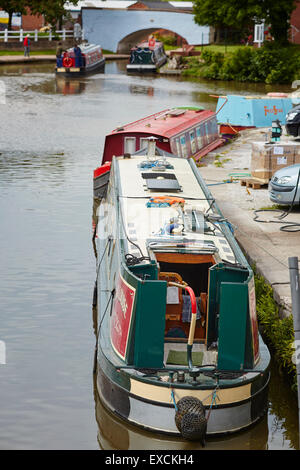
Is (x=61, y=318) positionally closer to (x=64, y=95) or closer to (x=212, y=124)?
(x=212, y=124)

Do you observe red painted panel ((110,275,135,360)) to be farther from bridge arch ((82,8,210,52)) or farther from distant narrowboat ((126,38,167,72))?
bridge arch ((82,8,210,52))

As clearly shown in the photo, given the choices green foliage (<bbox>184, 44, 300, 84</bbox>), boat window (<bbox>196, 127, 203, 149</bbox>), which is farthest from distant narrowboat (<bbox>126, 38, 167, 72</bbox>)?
boat window (<bbox>196, 127, 203, 149</bbox>)

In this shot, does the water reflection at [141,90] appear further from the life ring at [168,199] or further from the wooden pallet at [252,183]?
the life ring at [168,199]

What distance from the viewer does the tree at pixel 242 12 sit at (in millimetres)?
55778

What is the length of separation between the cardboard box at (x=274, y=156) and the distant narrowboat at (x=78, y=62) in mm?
36572

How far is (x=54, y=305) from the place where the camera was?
15.5 meters

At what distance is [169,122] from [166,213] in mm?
12206

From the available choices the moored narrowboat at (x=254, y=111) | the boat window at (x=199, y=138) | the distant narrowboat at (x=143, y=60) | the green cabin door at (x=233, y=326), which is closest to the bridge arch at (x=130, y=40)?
the distant narrowboat at (x=143, y=60)

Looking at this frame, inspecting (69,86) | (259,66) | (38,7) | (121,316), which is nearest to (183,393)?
(121,316)

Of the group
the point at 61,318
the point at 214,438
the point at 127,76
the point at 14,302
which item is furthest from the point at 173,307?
the point at 127,76

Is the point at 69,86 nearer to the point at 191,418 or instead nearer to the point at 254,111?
the point at 254,111

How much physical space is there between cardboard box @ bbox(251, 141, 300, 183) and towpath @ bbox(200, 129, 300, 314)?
1.91 feet

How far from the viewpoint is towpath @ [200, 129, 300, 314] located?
575 inches
